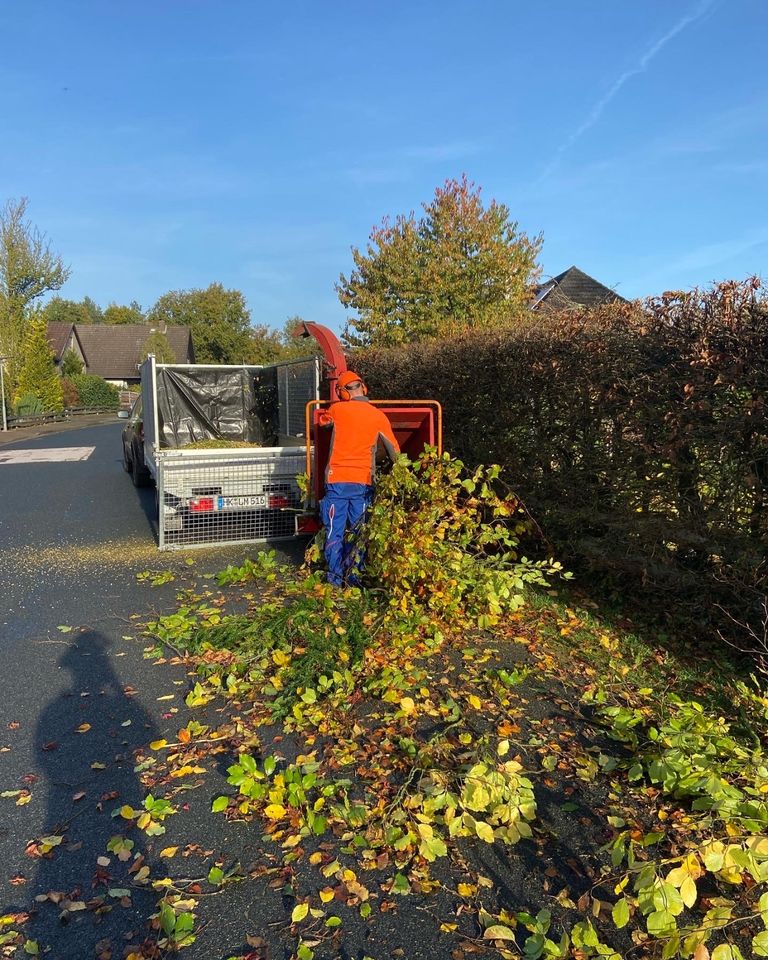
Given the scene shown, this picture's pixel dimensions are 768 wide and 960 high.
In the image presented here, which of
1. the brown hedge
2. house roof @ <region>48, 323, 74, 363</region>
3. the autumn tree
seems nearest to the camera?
the brown hedge

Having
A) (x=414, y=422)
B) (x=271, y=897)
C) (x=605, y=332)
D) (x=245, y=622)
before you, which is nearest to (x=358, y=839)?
(x=271, y=897)

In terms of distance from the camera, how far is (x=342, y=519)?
18.2ft

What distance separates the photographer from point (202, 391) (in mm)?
10562

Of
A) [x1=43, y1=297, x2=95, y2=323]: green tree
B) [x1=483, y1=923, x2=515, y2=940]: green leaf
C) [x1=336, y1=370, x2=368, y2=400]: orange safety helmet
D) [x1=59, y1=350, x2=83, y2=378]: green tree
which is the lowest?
[x1=483, y1=923, x2=515, y2=940]: green leaf

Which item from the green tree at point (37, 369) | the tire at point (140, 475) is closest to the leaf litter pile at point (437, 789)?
the tire at point (140, 475)

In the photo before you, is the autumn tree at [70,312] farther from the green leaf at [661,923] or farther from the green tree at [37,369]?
the green leaf at [661,923]

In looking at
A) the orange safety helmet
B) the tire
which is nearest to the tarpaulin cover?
the tire

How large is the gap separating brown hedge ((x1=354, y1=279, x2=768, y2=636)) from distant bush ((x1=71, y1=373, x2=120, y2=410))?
48.8 meters

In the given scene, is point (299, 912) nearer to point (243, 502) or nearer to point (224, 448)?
point (243, 502)

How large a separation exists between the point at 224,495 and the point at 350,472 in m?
2.63

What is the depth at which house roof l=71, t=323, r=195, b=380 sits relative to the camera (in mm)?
65500

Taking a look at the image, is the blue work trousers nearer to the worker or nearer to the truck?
the worker

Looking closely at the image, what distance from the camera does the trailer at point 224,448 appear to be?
7.51 metres

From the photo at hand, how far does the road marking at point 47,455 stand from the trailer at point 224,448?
6.82 metres
